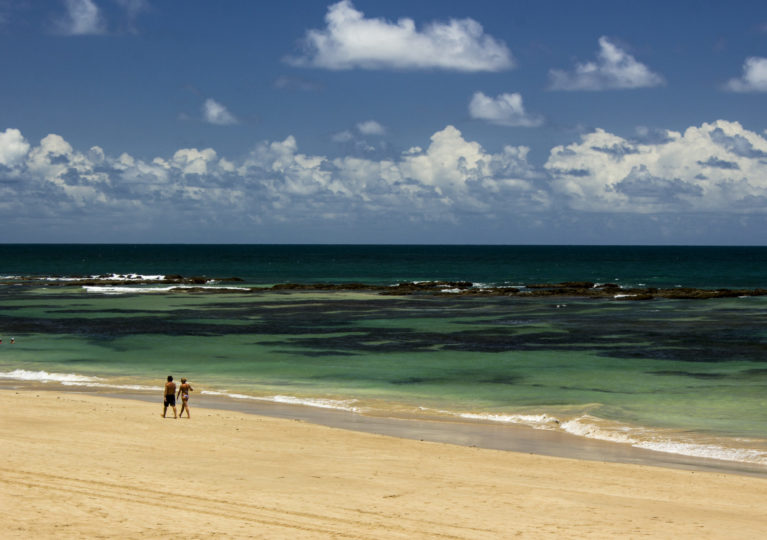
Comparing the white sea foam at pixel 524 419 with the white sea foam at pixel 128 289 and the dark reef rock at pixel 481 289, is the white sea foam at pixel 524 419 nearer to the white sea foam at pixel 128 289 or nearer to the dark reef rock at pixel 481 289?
the dark reef rock at pixel 481 289

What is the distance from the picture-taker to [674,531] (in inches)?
575

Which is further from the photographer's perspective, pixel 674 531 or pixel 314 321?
pixel 314 321

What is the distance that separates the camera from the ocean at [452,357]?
91.7 ft

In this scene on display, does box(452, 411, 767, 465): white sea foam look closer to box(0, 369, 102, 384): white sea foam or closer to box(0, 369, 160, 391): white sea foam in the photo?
box(0, 369, 160, 391): white sea foam

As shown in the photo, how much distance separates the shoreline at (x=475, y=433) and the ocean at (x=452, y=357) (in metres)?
0.67

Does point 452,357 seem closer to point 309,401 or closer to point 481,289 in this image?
point 309,401

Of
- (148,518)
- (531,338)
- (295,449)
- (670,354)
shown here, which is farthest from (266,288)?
(148,518)

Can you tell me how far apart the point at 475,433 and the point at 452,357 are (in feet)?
56.5

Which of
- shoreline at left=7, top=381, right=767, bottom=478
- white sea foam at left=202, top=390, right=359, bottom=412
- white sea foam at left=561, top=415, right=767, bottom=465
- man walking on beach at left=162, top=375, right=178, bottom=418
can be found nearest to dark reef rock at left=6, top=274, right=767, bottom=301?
white sea foam at left=202, top=390, right=359, bottom=412

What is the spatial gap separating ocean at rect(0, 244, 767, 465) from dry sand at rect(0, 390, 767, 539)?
5058 millimetres

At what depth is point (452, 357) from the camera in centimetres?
4184

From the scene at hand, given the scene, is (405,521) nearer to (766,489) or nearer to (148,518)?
(148,518)

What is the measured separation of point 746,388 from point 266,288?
67936 millimetres

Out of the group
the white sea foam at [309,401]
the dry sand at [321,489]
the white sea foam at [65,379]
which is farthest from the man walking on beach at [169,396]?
the white sea foam at [65,379]
